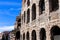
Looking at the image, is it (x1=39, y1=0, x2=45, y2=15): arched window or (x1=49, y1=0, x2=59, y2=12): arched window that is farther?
(x1=39, y1=0, x2=45, y2=15): arched window

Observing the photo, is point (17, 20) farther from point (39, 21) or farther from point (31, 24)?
point (39, 21)

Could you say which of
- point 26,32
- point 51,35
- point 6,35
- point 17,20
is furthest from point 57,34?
point 6,35

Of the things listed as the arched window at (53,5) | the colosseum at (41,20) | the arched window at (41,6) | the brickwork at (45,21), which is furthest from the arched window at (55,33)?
the arched window at (41,6)

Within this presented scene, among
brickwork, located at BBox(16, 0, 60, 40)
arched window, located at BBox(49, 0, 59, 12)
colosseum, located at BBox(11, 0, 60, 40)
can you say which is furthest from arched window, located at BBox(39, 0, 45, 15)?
arched window, located at BBox(49, 0, 59, 12)

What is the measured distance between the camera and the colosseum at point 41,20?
2285 centimetres

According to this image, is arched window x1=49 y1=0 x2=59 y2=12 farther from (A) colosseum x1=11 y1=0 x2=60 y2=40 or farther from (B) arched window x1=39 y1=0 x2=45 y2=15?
(B) arched window x1=39 y1=0 x2=45 y2=15

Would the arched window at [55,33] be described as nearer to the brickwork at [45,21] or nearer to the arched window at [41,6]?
the brickwork at [45,21]

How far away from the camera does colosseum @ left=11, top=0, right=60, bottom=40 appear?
22852 millimetres

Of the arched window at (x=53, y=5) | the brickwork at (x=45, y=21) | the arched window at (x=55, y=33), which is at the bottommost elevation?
the arched window at (x=55, y=33)

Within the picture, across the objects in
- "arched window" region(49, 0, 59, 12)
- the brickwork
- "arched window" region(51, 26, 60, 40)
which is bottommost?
"arched window" region(51, 26, 60, 40)

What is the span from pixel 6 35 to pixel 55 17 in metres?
28.3

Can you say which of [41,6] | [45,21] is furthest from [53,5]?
[41,6]

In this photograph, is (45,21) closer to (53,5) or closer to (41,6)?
(53,5)

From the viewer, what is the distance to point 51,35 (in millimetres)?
22906
